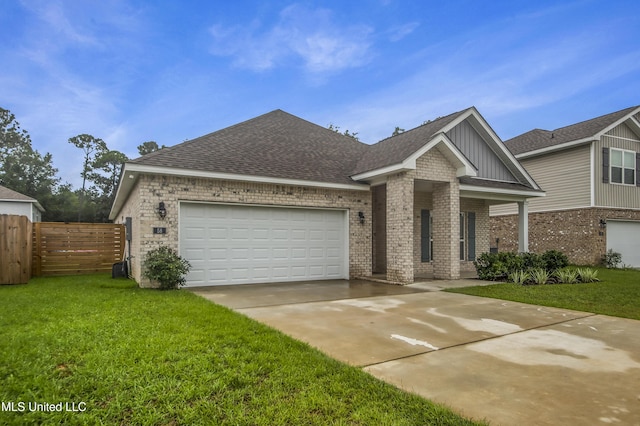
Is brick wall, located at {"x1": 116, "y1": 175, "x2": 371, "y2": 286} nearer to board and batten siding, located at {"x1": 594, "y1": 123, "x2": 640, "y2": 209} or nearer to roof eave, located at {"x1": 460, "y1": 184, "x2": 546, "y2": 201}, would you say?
roof eave, located at {"x1": 460, "y1": 184, "x2": 546, "y2": 201}

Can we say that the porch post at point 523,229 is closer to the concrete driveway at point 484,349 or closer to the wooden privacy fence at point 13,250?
the concrete driveway at point 484,349

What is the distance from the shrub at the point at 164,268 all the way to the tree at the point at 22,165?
31.6 meters

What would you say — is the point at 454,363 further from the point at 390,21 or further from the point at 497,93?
the point at 497,93

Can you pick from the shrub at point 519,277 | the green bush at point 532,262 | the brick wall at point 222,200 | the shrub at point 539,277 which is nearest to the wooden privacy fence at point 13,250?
the brick wall at point 222,200

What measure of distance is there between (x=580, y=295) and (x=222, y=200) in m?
9.17

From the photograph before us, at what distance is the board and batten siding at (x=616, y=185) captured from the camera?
16.3 m

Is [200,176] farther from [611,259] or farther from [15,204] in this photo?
[15,204]

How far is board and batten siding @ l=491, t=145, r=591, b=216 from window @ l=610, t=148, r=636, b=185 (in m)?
1.51

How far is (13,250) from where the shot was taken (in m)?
9.59

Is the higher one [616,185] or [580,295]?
[616,185]

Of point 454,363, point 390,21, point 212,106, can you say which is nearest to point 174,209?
point 454,363

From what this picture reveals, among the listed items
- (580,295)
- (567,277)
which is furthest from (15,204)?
(567,277)

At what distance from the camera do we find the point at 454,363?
3.80m

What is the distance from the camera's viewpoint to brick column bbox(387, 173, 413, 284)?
33.2 feet
